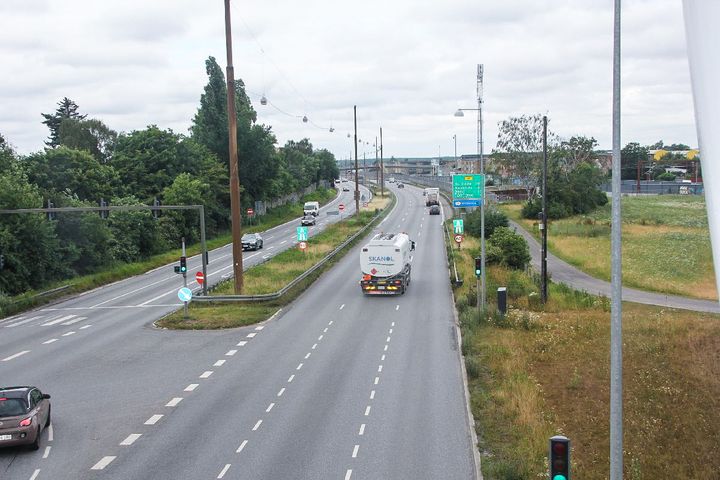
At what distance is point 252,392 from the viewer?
2117 cm

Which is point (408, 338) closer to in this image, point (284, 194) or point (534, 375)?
point (534, 375)

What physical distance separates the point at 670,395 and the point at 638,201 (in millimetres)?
101428

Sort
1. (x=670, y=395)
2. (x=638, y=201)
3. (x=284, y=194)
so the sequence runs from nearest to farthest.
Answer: (x=670, y=395) → (x=284, y=194) → (x=638, y=201)

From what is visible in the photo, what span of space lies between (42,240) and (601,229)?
53.1 meters

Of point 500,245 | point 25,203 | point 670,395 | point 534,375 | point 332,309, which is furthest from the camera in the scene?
point 500,245

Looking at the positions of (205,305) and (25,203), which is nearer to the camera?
(205,305)

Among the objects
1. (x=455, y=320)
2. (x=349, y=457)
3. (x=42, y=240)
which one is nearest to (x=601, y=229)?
(x=455, y=320)

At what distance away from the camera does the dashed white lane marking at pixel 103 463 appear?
51.0 ft

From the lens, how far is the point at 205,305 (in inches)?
1436

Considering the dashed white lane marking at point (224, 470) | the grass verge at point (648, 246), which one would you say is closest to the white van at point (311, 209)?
the grass verge at point (648, 246)

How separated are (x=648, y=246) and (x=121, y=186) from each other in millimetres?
47240

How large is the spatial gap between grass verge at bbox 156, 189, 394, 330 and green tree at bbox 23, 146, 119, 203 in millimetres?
17912

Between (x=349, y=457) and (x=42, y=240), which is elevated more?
(x=42, y=240)

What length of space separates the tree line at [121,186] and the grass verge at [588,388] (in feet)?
83.6
